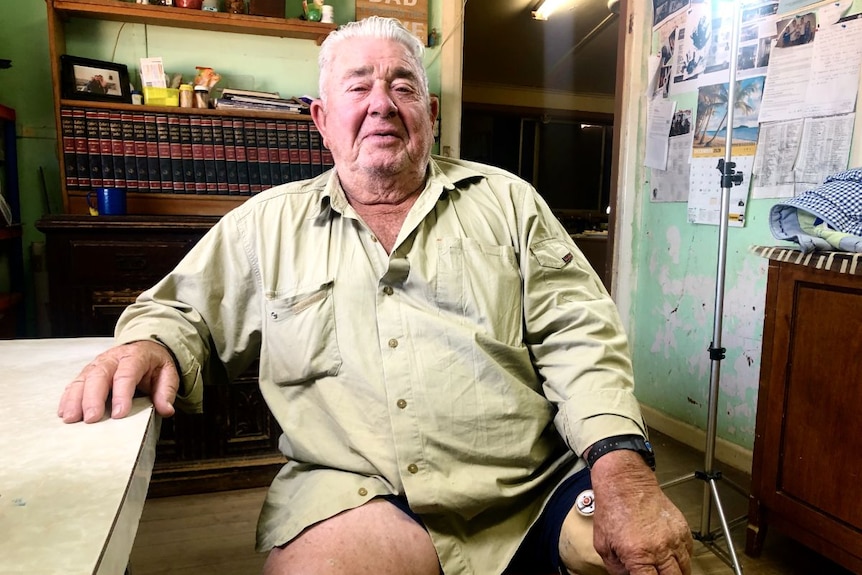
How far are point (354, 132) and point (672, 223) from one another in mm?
1655

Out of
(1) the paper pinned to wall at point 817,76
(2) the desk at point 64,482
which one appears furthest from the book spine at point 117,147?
(1) the paper pinned to wall at point 817,76

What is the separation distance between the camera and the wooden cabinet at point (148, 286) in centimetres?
181

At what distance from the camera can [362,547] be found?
86 centimetres

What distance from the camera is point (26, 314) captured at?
→ 2.17m

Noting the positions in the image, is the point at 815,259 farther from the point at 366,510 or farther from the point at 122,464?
the point at 122,464

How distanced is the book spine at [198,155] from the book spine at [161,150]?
7cm

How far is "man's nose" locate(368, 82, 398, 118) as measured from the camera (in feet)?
3.74

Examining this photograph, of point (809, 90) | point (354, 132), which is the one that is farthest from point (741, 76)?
point (354, 132)

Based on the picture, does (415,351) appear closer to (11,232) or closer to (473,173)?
(473,173)

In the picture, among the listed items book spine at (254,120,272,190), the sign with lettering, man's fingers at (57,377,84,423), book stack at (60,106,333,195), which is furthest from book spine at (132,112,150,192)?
man's fingers at (57,377,84,423)

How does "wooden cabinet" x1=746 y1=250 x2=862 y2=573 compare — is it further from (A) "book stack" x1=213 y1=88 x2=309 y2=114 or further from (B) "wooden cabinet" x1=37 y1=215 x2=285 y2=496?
(A) "book stack" x1=213 y1=88 x2=309 y2=114

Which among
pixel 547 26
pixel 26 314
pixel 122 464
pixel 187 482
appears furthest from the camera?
pixel 547 26

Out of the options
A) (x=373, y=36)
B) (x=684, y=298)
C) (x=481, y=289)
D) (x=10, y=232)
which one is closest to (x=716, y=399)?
(x=684, y=298)

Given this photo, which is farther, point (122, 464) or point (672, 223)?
point (672, 223)
